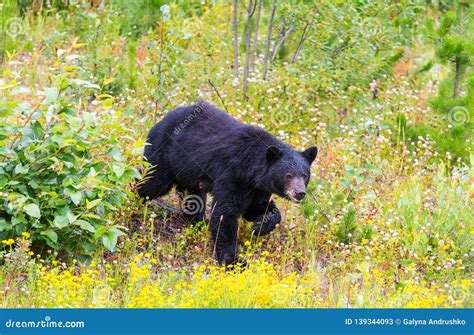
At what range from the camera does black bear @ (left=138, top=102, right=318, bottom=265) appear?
689 cm

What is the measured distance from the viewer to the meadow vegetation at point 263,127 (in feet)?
19.7

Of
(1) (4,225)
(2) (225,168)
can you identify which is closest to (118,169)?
(1) (4,225)

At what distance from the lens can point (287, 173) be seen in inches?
268

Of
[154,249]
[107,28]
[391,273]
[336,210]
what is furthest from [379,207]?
[107,28]

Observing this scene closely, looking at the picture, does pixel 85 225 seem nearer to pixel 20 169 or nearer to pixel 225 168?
pixel 20 169

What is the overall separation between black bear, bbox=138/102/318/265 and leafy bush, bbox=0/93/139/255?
69 cm

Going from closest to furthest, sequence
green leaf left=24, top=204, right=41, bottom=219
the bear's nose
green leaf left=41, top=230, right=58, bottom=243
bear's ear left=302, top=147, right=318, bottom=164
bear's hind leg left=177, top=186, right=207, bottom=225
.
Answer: green leaf left=24, top=204, right=41, bottom=219 < green leaf left=41, top=230, right=58, bottom=243 < the bear's nose < bear's ear left=302, top=147, right=318, bottom=164 < bear's hind leg left=177, top=186, right=207, bottom=225

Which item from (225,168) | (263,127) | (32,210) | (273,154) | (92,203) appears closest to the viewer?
(32,210)

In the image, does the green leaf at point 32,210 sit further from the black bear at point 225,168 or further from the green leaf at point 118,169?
the black bear at point 225,168

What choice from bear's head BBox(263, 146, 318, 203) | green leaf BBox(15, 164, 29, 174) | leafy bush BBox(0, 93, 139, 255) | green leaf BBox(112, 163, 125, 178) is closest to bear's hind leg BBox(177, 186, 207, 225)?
bear's head BBox(263, 146, 318, 203)

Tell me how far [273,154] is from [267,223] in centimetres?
59

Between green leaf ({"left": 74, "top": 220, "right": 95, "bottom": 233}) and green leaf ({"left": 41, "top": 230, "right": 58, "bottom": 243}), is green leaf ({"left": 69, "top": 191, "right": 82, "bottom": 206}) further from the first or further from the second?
green leaf ({"left": 41, "top": 230, "right": 58, "bottom": 243})

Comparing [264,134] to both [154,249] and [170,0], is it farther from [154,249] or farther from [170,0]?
[170,0]

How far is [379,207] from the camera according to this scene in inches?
295
